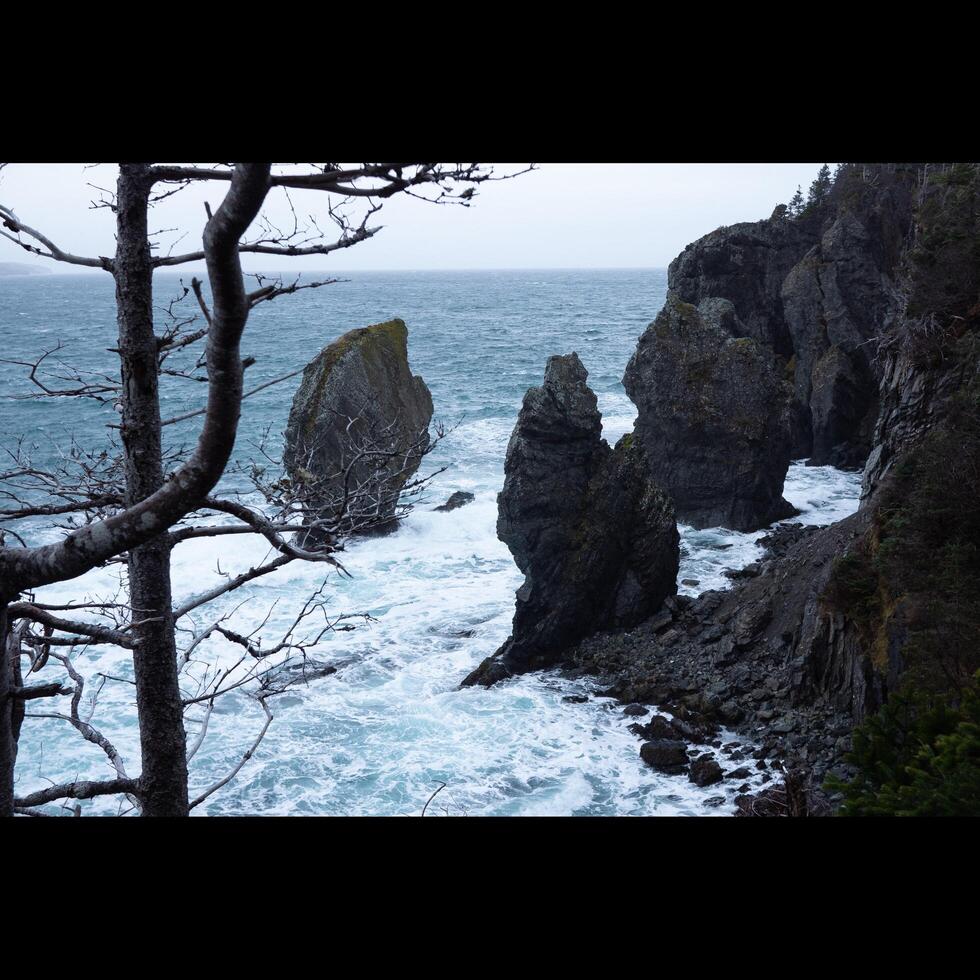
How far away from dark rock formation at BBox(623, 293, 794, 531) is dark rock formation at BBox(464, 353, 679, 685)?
559 cm

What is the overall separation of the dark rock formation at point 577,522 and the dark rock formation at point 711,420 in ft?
18.3

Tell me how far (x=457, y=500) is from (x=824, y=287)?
16.7 m

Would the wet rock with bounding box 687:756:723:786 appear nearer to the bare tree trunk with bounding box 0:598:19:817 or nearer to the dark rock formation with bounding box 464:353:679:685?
the dark rock formation with bounding box 464:353:679:685

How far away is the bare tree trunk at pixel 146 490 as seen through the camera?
210 inches

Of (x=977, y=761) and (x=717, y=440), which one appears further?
(x=717, y=440)

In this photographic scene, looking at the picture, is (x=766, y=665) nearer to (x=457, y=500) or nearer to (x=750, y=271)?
(x=457, y=500)

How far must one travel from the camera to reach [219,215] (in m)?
2.68

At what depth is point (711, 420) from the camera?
2662 centimetres

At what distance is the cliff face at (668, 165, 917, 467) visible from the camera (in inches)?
1217

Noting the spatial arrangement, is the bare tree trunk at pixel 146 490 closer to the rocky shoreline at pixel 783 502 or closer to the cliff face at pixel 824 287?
the rocky shoreline at pixel 783 502
